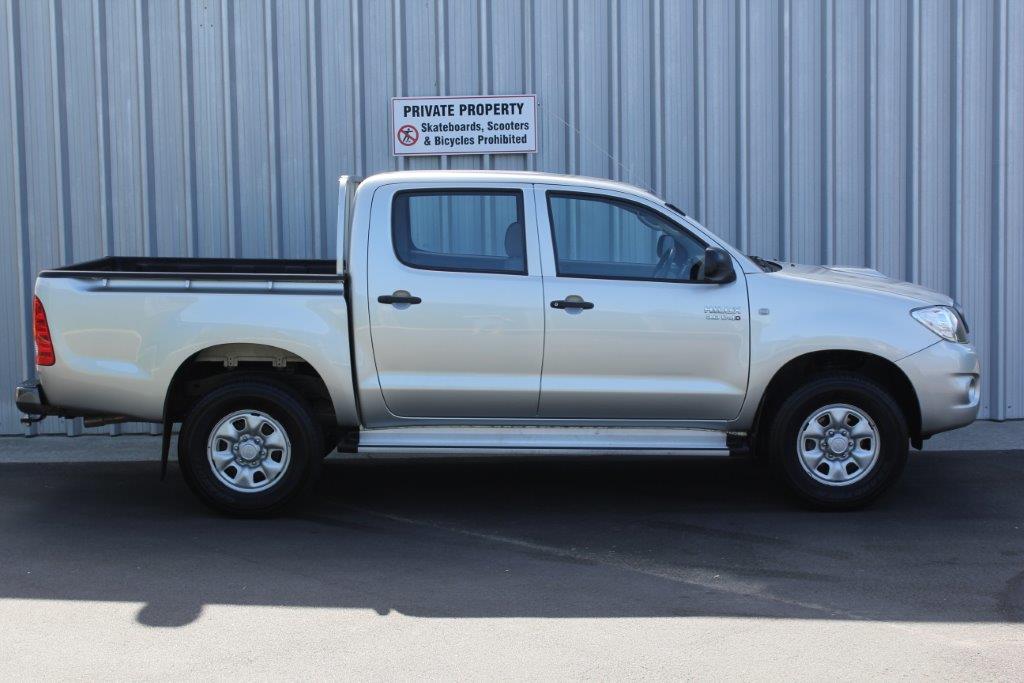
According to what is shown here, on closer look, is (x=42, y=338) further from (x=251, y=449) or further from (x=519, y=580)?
(x=519, y=580)

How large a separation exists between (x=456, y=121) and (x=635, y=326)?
3665 millimetres

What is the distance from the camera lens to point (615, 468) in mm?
9031

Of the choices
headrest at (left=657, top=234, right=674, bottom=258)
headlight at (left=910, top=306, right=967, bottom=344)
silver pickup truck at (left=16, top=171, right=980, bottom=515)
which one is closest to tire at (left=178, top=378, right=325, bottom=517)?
silver pickup truck at (left=16, top=171, right=980, bottom=515)

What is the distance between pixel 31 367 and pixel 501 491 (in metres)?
4.54

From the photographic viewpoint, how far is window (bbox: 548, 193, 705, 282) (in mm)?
7500

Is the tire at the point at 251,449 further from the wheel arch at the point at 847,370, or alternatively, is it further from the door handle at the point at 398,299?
the wheel arch at the point at 847,370

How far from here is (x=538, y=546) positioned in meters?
6.87

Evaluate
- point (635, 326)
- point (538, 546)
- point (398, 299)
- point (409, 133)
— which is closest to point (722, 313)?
point (635, 326)

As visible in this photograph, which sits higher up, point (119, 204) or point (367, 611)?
point (119, 204)

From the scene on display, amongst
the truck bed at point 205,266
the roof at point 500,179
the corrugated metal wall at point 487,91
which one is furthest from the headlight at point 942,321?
the truck bed at point 205,266

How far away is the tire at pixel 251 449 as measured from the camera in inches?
290

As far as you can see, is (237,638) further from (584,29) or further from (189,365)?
(584,29)

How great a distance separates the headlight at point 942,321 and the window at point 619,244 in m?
1.38

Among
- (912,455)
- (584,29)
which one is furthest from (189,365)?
(912,455)
